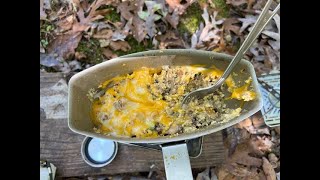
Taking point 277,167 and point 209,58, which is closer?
point 209,58

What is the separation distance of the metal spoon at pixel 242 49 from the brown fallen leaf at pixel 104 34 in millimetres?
462

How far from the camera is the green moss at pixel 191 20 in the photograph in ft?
4.87

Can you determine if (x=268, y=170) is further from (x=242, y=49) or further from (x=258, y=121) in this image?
(x=242, y=49)

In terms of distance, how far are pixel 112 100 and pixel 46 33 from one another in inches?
18.1

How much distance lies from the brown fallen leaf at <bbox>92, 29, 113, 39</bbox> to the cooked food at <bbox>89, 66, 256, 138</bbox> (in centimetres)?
33

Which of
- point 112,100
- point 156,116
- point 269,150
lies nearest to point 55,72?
point 112,100

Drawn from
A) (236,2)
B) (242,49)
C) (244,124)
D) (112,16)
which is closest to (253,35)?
(242,49)

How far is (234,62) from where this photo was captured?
1062 millimetres

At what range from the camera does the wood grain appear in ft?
4.29

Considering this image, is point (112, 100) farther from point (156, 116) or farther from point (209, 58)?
point (209, 58)

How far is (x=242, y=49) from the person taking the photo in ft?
3.36

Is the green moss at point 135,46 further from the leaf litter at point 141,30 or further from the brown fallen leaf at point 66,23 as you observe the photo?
the brown fallen leaf at point 66,23

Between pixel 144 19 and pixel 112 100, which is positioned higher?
pixel 144 19
